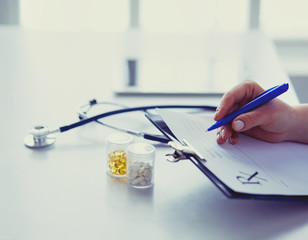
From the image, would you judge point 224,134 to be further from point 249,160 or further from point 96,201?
point 96,201

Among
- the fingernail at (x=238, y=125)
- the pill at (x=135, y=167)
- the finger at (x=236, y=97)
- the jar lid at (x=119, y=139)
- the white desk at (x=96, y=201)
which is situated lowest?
the white desk at (x=96, y=201)

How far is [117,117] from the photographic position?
90cm

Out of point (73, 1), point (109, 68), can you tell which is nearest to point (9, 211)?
point (109, 68)

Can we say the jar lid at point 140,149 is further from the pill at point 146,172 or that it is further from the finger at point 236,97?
the finger at point 236,97

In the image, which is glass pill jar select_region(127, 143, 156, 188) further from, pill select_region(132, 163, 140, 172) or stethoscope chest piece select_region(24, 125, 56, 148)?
stethoscope chest piece select_region(24, 125, 56, 148)

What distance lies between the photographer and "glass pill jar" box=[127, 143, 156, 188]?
1.98ft

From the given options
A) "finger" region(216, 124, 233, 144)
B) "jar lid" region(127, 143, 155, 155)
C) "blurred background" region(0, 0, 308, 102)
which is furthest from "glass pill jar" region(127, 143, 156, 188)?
"blurred background" region(0, 0, 308, 102)

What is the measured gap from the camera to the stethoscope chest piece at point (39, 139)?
74 cm

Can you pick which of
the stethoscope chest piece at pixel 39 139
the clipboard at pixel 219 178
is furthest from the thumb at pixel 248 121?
the stethoscope chest piece at pixel 39 139

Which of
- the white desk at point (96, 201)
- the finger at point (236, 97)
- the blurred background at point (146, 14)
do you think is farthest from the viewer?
the blurred background at point (146, 14)

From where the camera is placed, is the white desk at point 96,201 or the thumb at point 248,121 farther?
the thumb at point 248,121

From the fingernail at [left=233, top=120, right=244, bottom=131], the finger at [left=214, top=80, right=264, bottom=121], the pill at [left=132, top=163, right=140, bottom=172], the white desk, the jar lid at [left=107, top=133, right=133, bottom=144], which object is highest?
the finger at [left=214, top=80, right=264, bottom=121]

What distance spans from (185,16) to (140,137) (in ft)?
5.49

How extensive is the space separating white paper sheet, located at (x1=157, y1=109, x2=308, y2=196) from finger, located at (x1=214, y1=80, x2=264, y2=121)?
4 centimetres
